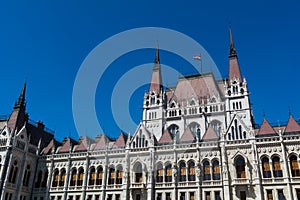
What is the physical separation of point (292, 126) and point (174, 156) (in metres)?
17.0

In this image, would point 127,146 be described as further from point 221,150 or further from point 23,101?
point 23,101

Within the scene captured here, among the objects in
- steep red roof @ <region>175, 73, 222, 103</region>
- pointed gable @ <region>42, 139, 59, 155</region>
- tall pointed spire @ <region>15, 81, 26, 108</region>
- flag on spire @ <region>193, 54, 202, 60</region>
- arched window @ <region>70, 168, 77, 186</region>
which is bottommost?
arched window @ <region>70, 168, 77, 186</region>

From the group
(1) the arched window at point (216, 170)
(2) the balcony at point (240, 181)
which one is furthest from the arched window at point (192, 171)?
(2) the balcony at point (240, 181)

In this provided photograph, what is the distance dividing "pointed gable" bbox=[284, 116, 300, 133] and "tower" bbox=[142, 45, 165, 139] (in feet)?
71.9

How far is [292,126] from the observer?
3891cm

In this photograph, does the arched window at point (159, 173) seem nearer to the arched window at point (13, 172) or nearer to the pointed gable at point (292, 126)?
the pointed gable at point (292, 126)

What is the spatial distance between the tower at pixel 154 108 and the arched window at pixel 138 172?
9429 mm

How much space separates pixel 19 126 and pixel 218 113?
36.1 metres

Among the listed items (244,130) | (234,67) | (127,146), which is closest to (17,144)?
(127,146)

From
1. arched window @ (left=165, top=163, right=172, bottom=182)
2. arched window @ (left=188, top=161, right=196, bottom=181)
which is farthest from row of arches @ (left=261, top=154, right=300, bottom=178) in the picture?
arched window @ (left=165, top=163, right=172, bottom=182)

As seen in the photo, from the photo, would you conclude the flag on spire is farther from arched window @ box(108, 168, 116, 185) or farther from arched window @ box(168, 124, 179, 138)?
arched window @ box(108, 168, 116, 185)

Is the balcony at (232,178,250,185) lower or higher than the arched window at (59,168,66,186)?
lower

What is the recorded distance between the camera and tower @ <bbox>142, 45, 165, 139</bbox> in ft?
176

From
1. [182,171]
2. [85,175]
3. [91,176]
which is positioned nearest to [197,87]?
[182,171]
